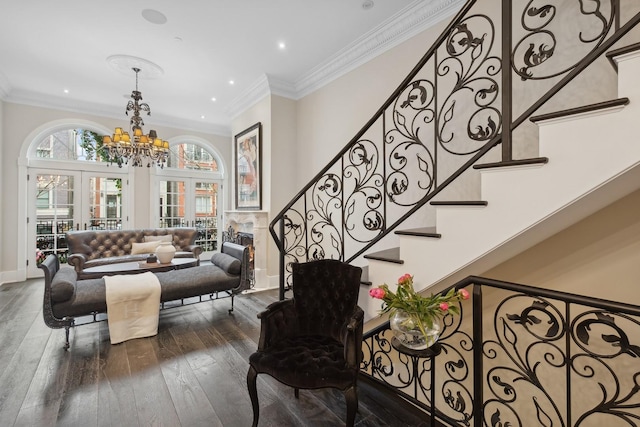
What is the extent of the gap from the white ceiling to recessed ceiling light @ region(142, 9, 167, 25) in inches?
1.8

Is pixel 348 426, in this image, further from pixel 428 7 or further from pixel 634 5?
pixel 428 7

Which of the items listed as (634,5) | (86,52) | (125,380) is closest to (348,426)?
(125,380)

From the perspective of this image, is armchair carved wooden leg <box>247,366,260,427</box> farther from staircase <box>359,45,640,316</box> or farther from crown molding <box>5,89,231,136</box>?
crown molding <box>5,89,231,136</box>

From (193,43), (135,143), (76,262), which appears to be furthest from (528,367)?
(76,262)

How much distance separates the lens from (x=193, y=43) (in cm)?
394

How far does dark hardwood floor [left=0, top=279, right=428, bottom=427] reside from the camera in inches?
79.6

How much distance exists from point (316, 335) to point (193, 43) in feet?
13.1

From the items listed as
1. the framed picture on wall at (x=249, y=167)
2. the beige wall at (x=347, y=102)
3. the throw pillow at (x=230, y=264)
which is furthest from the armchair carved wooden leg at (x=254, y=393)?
the framed picture on wall at (x=249, y=167)

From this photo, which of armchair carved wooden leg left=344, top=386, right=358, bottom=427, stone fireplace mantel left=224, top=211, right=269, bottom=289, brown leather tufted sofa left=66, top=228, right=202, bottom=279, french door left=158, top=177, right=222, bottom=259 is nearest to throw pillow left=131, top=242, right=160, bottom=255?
brown leather tufted sofa left=66, top=228, right=202, bottom=279

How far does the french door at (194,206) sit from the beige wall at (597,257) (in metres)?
6.97

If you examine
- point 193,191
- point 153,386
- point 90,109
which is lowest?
point 153,386

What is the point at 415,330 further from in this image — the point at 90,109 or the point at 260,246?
the point at 90,109

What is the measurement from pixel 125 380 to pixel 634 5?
4.84 m

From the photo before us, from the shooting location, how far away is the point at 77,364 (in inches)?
104
